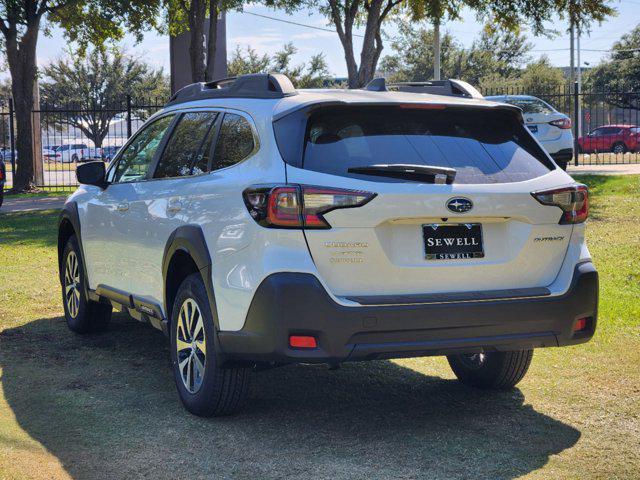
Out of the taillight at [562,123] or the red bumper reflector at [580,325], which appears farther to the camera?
the taillight at [562,123]

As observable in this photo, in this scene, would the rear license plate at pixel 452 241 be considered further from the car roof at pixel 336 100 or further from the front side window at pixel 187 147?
the front side window at pixel 187 147

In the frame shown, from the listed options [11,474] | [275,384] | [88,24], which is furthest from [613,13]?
[11,474]

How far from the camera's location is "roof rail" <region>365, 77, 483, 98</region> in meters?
5.91

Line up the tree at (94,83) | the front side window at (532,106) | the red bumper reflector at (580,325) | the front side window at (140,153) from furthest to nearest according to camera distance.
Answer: the tree at (94,83), the front side window at (532,106), the front side window at (140,153), the red bumper reflector at (580,325)

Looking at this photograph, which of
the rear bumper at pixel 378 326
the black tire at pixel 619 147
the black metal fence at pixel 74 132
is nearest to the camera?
the rear bumper at pixel 378 326

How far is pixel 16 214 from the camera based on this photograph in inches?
786

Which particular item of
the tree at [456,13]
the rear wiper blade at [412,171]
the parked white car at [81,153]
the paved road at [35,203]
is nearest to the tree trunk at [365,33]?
the tree at [456,13]

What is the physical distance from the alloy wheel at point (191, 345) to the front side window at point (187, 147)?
833mm

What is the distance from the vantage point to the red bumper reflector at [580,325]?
5.30 meters

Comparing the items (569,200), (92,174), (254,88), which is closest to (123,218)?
(92,174)

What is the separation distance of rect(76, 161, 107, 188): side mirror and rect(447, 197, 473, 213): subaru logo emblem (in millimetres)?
3244

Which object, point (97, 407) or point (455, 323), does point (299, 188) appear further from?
point (97, 407)

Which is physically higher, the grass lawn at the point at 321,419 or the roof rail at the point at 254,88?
the roof rail at the point at 254,88

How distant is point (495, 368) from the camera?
20.2ft
